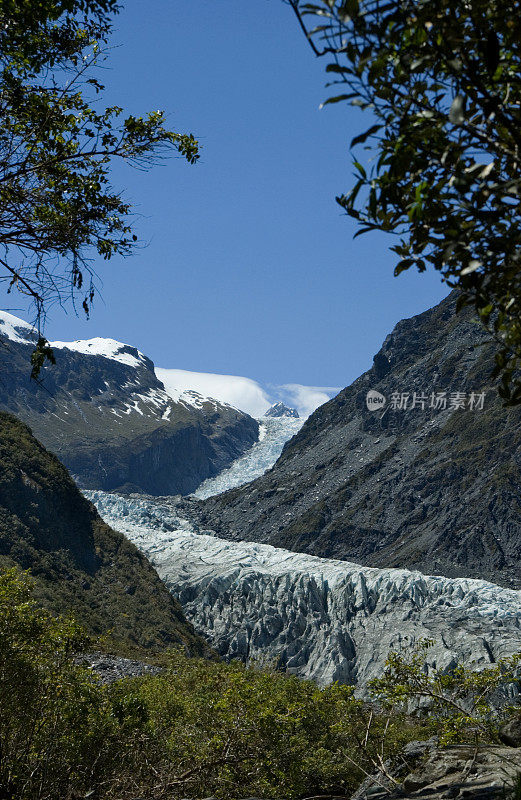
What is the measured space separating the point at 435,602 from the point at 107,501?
84.9 m

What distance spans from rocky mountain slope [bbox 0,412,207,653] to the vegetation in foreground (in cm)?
4699

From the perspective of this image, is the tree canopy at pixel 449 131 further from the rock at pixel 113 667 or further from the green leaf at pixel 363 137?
the rock at pixel 113 667

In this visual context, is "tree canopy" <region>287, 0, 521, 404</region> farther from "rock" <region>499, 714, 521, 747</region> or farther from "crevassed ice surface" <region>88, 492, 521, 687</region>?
"crevassed ice surface" <region>88, 492, 521, 687</region>

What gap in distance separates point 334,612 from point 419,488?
78172 mm

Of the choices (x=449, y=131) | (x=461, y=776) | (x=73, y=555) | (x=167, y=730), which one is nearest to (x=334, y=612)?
(x=73, y=555)

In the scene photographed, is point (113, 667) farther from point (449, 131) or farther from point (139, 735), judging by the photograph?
point (449, 131)

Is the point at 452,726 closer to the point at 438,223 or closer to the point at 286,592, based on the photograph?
the point at 438,223

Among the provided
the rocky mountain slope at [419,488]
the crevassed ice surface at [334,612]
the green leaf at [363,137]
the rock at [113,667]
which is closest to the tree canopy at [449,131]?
the green leaf at [363,137]

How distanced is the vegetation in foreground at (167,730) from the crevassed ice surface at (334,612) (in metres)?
51.8

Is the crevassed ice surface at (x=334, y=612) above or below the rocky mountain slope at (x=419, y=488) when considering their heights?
below

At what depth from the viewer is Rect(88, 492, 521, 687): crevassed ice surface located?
69500 millimetres

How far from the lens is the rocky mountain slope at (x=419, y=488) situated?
129m

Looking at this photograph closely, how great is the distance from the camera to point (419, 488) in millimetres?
154000

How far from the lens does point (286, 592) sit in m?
86.2
